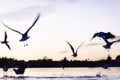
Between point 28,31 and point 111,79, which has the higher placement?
point 28,31

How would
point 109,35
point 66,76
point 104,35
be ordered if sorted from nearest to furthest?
1. point 109,35
2. point 104,35
3. point 66,76

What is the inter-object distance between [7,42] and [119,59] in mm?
13367

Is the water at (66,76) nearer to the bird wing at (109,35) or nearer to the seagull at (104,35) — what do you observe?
the seagull at (104,35)

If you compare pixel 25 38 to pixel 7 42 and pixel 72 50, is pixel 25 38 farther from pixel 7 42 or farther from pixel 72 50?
pixel 72 50

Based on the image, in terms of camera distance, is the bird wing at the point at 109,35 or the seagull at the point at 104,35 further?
the seagull at the point at 104,35

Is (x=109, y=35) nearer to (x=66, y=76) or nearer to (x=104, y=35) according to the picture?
(x=104, y=35)

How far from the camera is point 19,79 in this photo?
43.5 metres

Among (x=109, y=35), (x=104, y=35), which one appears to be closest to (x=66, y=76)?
(x=104, y=35)

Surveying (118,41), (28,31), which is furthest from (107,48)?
(28,31)

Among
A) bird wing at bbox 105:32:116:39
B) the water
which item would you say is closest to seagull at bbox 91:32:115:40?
bird wing at bbox 105:32:116:39

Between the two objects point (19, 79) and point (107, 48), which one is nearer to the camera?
point (107, 48)

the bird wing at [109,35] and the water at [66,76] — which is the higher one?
the bird wing at [109,35]

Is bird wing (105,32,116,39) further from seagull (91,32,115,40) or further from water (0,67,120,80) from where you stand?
water (0,67,120,80)

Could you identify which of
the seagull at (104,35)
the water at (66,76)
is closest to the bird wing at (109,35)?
the seagull at (104,35)
